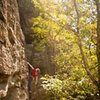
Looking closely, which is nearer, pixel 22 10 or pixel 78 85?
pixel 78 85

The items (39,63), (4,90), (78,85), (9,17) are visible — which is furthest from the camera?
(39,63)

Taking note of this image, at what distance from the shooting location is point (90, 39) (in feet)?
15.1

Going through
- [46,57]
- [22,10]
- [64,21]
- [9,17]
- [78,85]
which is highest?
[22,10]

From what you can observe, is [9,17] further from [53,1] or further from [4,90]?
[4,90]

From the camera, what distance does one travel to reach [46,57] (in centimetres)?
1243

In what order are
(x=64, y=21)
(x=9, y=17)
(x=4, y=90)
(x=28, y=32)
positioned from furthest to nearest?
1. (x=28, y=32)
2. (x=9, y=17)
3. (x=4, y=90)
4. (x=64, y=21)

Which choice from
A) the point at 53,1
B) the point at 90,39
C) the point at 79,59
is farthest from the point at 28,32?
the point at 90,39

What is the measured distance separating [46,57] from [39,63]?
109 cm

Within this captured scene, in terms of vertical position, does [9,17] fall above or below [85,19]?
above

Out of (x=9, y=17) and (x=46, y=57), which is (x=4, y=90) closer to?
(x=9, y=17)

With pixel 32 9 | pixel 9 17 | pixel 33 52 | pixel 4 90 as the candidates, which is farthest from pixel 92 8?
pixel 32 9

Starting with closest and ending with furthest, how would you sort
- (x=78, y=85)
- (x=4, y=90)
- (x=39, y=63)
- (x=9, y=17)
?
1. (x=4, y=90)
2. (x=78, y=85)
3. (x=9, y=17)
4. (x=39, y=63)

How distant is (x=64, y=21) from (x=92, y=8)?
137cm

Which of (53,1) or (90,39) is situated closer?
(90,39)
